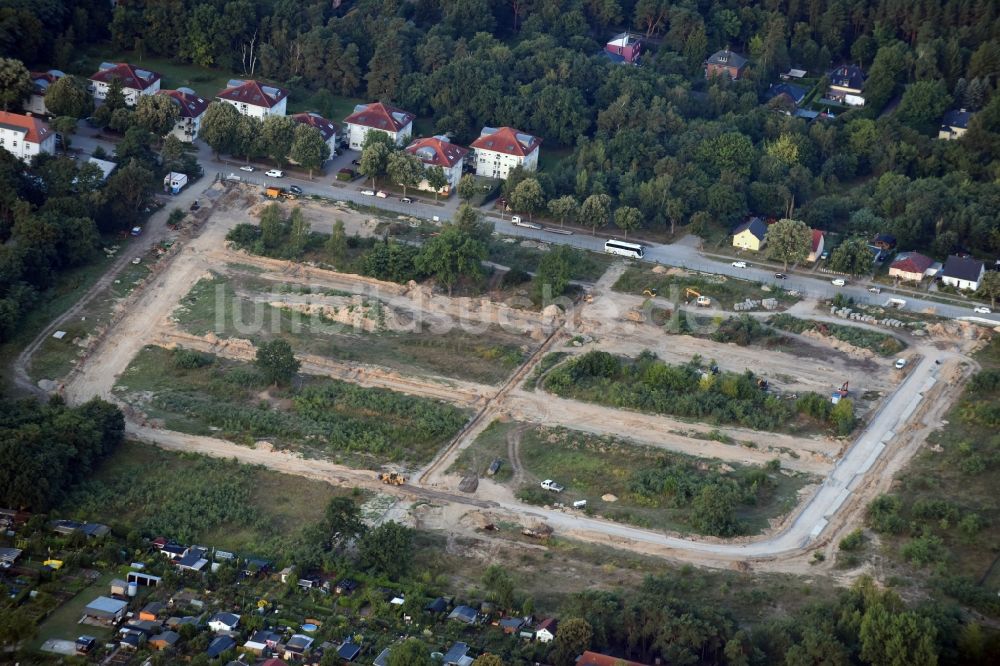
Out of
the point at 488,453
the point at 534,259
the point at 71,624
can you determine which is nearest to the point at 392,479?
the point at 488,453

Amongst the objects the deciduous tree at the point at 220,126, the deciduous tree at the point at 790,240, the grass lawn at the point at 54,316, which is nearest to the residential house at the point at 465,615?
the grass lawn at the point at 54,316

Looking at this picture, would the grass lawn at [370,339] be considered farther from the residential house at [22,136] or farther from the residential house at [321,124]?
the residential house at [321,124]

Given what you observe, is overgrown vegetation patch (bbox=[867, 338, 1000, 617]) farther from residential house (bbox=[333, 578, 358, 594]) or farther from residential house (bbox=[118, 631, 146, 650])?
residential house (bbox=[118, 631, 146, 650])

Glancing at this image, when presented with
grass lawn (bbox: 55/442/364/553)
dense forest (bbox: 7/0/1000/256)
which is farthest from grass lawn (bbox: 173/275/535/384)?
dense forest (bbox: 7/0/1000/256)

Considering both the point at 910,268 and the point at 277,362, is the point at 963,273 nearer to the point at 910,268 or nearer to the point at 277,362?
the point at 910,268

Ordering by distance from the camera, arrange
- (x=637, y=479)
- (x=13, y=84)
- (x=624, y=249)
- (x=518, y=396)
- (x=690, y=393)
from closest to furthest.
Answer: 1. (x=637, y=479)
2. (x=690, y=393)
3. (x=518, y=396)
4. (x=624, y=249)
5. (x=13, y=84)

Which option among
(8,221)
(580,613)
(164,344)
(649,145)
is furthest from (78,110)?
(580,613)
